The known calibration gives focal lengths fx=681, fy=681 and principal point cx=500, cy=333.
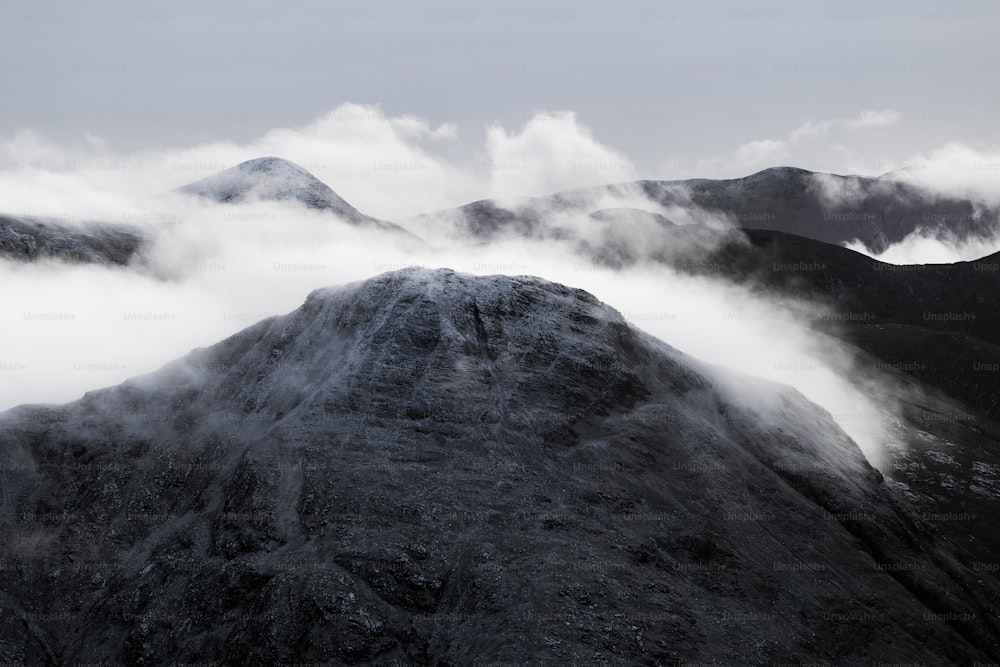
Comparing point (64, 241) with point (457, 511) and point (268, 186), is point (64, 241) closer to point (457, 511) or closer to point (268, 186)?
point (268, 186)

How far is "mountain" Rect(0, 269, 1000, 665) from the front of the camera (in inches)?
1299

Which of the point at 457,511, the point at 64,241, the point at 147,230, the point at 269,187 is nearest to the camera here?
the point at 457,511

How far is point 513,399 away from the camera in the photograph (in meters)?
46.7

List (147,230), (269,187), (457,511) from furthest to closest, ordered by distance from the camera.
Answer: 1. (269,187)
2. (147,230)
3. (457,511)

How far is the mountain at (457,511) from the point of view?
33000mm

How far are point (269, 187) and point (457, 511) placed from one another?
376 feet

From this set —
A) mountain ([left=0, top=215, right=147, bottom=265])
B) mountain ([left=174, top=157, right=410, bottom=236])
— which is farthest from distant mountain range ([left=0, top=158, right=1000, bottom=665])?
mountain ([left=174, top=157, right=410, bottom=236])

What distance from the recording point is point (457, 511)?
1510 inches

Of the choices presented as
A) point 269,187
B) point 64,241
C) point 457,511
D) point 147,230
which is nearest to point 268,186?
point 269,187

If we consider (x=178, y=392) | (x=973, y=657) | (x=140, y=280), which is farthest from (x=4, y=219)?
(x=973, y=657)

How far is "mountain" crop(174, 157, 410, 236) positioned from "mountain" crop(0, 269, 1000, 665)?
88041 millimetres

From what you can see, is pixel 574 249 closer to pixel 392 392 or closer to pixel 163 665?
pixel 392 392

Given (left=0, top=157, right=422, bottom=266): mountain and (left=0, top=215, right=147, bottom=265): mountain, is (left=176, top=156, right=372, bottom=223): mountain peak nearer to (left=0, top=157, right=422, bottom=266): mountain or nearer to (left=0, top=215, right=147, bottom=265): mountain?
(left=0, top=157, right=422, bottom=266): mountain

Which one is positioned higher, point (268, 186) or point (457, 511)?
point (268, 186)
